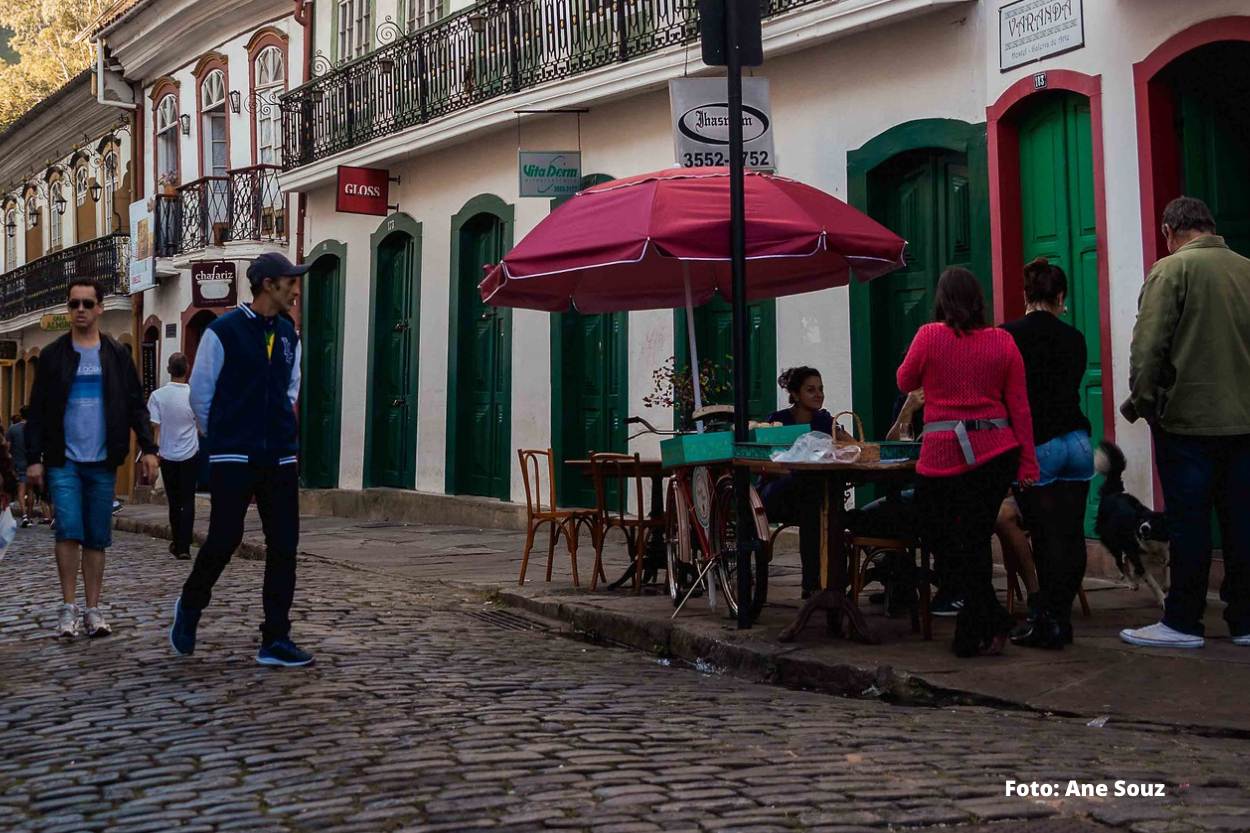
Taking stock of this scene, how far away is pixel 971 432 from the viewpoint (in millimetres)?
6852

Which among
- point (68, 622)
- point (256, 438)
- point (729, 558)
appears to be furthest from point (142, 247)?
point (256, 438)

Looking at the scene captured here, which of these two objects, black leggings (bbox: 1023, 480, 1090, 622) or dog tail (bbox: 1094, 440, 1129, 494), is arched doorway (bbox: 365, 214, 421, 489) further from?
black leggings (bbox: 1023, 480, 1090, 622)

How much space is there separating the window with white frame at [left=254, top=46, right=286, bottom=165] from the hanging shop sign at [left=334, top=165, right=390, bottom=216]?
370cm

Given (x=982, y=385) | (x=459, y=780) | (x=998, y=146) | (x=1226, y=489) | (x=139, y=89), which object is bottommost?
(x=459, y=780)

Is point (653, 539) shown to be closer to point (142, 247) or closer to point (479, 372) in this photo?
point (479, 372)

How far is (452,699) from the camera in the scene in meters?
6.22

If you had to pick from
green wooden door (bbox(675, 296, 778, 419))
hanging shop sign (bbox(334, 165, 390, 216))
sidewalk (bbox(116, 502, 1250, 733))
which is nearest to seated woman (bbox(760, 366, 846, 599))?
sidewalk (bbox(116, 502, 1250, 733))

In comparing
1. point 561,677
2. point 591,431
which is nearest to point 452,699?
point 561,677

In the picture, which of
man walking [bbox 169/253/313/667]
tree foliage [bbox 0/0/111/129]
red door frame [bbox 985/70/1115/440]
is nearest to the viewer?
man walking [bbox 169/253/313/667]

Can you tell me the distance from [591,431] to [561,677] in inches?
358

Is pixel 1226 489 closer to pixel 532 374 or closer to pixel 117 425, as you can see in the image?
pixel 117 425

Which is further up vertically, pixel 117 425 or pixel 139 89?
pixel 139 89

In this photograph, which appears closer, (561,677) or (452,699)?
(452,699)

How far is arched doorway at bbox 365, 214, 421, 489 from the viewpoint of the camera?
63.5ft
